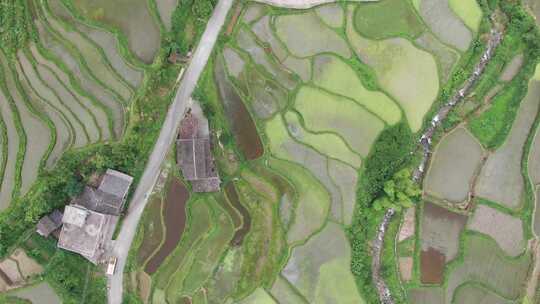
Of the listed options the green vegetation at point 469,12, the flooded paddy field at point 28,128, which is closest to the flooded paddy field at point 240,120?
the flooded paddy field at point 28,128

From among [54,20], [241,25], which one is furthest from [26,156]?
[241,25]

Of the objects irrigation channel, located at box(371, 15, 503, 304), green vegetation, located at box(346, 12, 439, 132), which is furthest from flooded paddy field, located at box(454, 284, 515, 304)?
green vegetation, located at box(346, 12, 439, 132)

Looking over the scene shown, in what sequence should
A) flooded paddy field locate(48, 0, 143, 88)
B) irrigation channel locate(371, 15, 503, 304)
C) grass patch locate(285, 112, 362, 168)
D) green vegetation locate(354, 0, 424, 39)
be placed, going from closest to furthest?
flooded paddy field locate(48, 0, 143, 88)
grass patch locate(285, 112, 362, 168)
green vegetation locate(354, 0, 424, 39)
irrigation channel locate(371, 15, 503, 304)

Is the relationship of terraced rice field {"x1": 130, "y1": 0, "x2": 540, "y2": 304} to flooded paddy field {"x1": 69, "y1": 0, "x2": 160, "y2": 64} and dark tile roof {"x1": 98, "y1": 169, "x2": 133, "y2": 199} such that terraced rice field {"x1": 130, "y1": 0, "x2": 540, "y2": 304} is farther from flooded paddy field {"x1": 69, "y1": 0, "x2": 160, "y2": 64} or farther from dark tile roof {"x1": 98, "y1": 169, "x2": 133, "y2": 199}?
dark tile roof {"x1": 98, "y1": 169, "x2": 133, "y2": 199}

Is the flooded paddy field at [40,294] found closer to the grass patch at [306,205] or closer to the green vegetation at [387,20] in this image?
the grass patch at [306,205]

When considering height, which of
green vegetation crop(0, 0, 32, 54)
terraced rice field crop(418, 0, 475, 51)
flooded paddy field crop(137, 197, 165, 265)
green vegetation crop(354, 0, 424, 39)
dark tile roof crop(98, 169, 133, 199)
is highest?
terraced rice field crop(418, 0, 475, 51)

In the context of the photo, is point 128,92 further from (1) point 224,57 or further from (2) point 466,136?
(2) point 466,136
